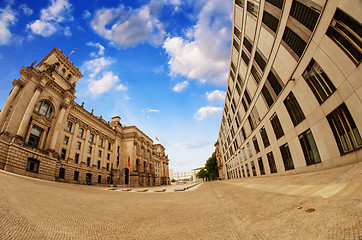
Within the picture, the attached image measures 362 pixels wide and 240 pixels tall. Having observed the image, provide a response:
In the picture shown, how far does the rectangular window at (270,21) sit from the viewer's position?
1084cm

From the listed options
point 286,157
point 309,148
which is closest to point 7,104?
point 286,157

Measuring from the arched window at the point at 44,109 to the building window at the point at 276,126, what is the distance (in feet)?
109

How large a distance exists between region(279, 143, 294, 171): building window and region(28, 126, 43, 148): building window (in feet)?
108

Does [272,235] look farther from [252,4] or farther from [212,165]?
[212,165]

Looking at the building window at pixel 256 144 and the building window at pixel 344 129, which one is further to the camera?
the building window at pixel 256 144

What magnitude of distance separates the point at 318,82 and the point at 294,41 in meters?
3.27

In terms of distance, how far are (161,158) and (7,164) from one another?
5859cm

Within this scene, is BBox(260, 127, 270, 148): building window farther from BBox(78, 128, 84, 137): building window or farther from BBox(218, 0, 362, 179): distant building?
BBox(78, 128, 84, 137): building window

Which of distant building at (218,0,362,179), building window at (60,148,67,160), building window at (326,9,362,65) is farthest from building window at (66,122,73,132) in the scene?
building window at (326,9,362,65)

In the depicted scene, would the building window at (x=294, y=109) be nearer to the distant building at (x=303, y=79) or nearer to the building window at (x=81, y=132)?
the distant building at (x=303, y=79)

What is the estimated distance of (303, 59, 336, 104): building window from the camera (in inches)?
297

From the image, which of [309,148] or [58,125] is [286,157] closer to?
[309,148]

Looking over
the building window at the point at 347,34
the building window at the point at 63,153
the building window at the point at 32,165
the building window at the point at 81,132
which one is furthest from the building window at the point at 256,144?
the building window at the point at 81,132

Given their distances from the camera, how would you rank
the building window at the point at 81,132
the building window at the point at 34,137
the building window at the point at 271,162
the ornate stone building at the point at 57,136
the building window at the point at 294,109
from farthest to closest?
the building window at the point at 81,132, the building window at the point at 34,137, the ornate stone building at the point at 57,136, the building window at the point at 271,162, the building window at the point at 294,109
